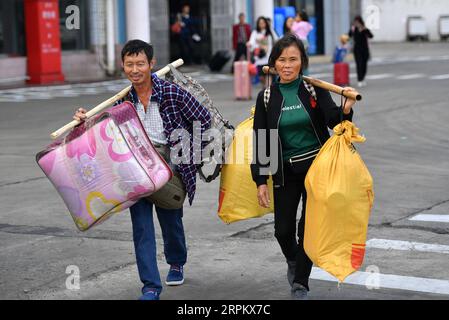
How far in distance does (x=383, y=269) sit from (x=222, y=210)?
1.38 meters

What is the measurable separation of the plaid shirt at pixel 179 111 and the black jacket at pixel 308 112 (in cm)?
43

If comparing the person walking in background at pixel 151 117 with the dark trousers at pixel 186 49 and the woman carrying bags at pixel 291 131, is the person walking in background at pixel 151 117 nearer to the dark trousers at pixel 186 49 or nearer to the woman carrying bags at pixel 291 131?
the woman carrying bags at pixel 291 131

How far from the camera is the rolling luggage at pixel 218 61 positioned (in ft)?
99.5

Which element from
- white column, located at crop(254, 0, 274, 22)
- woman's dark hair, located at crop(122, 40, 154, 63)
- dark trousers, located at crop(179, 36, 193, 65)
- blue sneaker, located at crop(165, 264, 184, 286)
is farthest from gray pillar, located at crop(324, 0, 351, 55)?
woman's dark hair, located at crop(122, 40, 154, 63)

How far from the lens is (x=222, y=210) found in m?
6.43

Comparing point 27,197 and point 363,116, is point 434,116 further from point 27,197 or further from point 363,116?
point 27,197

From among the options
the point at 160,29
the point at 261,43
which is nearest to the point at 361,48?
the point at 261,43

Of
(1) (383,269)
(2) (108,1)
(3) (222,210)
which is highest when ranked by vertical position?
(2) (108,1)

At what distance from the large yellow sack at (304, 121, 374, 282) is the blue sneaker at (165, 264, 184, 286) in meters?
1.18

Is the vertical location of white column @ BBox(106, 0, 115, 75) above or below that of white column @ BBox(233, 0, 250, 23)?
below

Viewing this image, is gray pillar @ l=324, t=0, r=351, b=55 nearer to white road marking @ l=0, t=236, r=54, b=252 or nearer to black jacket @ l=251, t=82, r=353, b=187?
white road marking @ l=0, t=236, r=54, b=252

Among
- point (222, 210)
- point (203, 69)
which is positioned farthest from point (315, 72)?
point (222, 210)

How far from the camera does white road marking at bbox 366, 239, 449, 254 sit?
7.66m

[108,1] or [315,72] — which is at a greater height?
[108,1]
